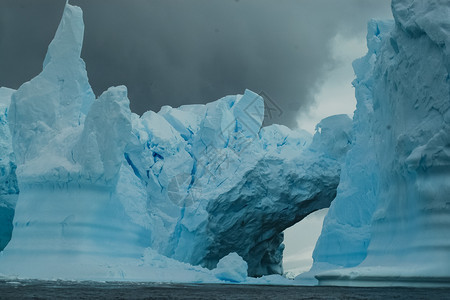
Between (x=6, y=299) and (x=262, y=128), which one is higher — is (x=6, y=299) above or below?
below

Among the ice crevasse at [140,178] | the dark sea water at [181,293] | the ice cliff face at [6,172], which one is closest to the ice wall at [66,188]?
the ice crevasse at [140,178]

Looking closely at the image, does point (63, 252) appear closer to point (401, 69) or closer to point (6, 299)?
point (6, 299)

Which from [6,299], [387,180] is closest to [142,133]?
[387,180]

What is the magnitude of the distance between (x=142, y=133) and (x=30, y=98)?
4584 millimetres

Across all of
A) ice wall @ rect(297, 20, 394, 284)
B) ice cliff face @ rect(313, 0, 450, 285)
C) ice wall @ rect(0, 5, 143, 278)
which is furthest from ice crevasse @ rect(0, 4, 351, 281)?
ice cliff face @ rect(313, 0, 450, 285)

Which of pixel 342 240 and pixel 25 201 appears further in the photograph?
pixel 342 240

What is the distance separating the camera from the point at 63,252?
1579 centimetres

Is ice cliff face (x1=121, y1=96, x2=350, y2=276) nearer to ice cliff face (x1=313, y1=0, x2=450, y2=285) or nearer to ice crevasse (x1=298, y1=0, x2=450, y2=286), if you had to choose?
ice crevasse (x1=298, y1=0, x2=450, y2=286)

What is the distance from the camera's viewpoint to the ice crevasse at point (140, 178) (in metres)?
16.3

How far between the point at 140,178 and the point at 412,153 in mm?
10908

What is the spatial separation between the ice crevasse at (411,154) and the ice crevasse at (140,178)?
16.7 ft

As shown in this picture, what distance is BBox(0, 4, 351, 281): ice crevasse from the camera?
1627cm

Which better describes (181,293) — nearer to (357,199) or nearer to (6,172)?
(357,199)

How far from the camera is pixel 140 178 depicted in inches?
832
